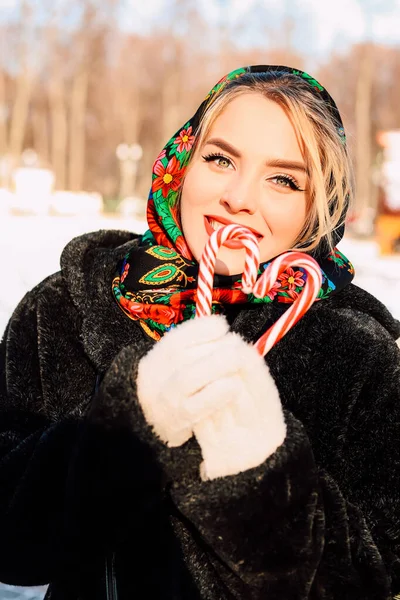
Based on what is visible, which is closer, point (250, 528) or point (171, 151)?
point (250, 528)

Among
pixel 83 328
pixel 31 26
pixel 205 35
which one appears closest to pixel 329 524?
pixel 83 328

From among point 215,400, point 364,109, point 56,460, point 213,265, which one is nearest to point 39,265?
point 56,460

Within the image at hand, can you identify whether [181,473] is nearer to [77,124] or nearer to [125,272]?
[125,272]

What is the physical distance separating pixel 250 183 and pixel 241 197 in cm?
5

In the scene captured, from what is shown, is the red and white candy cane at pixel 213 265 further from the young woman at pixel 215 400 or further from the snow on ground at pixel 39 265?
the snow on ground at pixel 39 265

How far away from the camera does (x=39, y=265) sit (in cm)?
1024

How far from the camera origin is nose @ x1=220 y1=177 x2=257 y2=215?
1813 millimetres

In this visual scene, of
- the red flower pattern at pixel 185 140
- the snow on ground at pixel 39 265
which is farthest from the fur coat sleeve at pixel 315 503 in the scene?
the snow on ground at pixel 39 265

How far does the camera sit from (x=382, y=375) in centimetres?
170

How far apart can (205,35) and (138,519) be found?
39.9m

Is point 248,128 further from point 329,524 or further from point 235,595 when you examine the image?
point 235,595

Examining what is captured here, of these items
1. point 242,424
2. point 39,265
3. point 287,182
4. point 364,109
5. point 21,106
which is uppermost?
point 364,109

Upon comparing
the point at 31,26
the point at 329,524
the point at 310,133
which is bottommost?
the point at 329,524

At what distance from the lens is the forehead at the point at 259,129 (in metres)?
1.84
